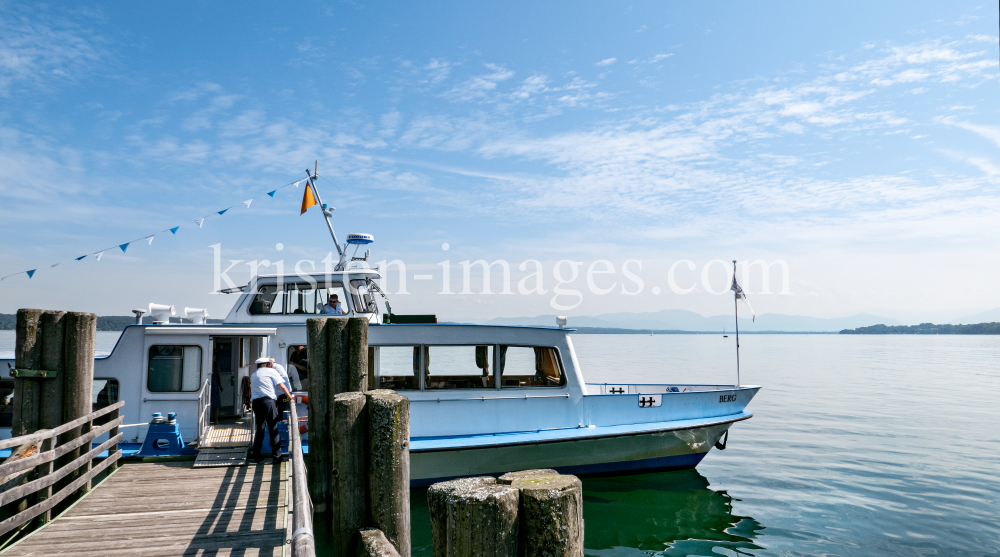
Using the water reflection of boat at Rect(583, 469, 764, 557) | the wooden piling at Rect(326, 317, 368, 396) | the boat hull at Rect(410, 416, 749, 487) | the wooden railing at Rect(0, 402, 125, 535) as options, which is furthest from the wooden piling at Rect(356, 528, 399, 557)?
the water reflection of boat at Rect(583, 469, 764, 557)

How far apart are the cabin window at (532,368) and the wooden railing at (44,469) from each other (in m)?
6.38

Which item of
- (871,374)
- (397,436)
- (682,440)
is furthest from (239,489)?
(871,374)

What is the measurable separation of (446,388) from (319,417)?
3267 millimetres

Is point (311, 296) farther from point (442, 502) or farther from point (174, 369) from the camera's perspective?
point (442, 502)

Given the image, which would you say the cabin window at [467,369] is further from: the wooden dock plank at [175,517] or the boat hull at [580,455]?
the wooden dock plank at [175,517]

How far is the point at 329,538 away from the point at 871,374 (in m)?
41.6

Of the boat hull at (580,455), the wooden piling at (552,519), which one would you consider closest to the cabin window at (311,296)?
the boat hull at (580,455)

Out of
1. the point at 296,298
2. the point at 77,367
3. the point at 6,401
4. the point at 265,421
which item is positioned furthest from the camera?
the point at 296,298

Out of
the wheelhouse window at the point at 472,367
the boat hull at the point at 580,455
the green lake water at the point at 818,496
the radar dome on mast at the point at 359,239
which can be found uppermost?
the radar dome on mast at the point at 359,239

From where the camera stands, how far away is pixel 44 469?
22.0 feet

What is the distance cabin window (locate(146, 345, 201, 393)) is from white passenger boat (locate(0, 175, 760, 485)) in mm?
17

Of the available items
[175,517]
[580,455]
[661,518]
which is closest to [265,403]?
[175,517]

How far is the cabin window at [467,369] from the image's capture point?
425 inches

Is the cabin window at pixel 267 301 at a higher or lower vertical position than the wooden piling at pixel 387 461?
higher
